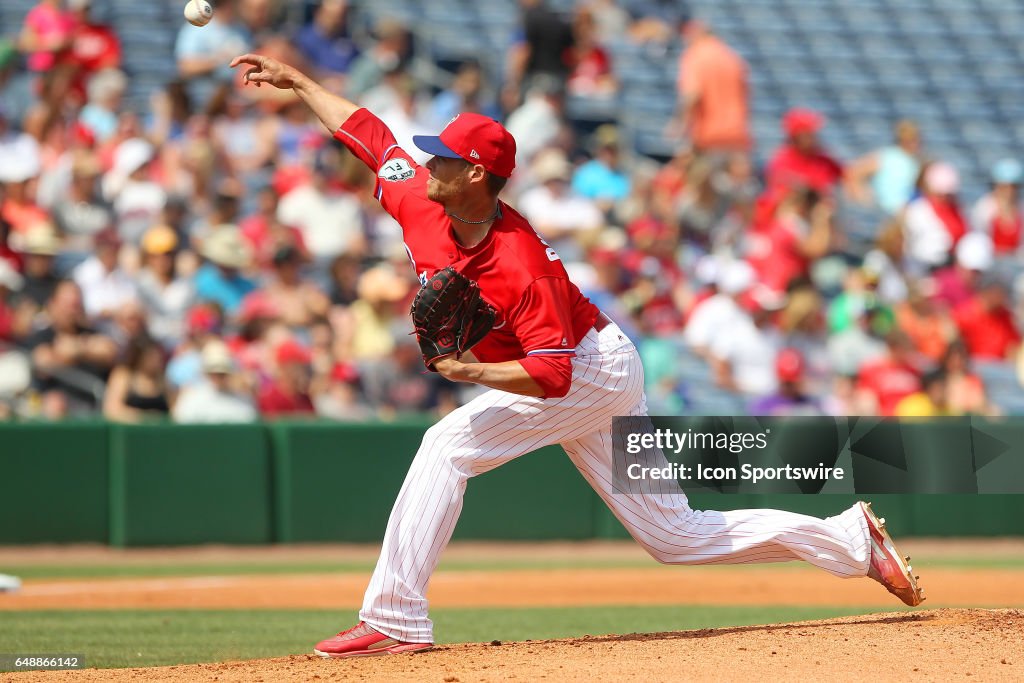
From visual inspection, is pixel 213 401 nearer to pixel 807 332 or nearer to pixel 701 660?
pixel 807 332

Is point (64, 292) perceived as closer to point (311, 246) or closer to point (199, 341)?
point (199, 341)

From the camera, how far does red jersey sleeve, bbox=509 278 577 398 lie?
15.7ft

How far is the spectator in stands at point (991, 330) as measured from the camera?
1206 cm

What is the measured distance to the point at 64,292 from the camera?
980cm

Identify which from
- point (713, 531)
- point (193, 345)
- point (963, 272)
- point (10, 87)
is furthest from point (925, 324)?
point (10, 87)

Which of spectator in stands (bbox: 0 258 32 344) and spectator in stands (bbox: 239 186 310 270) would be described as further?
spectator in stands (bbox: 239 186 310 270)


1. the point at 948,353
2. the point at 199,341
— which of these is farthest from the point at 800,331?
the point at 199,341

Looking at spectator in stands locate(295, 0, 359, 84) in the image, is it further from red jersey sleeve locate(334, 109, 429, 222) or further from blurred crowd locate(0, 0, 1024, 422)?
red jersey sleeve locate(334, 109, 429, 222)

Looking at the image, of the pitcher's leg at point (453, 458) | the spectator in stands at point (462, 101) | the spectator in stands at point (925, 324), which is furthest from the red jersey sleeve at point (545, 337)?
the spectator in stands at point (462, 101)

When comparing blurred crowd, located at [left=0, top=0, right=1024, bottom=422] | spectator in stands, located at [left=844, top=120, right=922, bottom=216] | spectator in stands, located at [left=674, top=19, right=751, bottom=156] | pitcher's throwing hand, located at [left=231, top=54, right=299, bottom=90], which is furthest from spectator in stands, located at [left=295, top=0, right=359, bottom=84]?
pitcher's throwing hand, located at [left=231, top=54, right=299, bottom=90]

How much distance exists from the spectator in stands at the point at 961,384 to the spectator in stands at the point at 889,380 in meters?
0.23

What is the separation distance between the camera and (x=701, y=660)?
485 cm

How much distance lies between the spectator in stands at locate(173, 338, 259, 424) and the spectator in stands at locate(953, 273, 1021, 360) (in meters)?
5.60

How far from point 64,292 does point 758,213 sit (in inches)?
222
